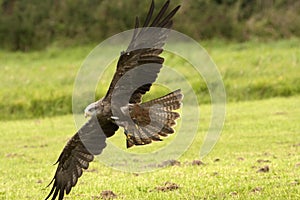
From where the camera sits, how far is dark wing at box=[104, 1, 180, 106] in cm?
818

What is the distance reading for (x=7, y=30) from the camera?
32.0 meters

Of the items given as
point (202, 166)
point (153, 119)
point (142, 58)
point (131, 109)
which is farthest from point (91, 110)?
point (202, 166)

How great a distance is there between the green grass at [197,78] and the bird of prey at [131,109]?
12090 mm

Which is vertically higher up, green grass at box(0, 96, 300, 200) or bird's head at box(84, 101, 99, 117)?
bird's head at box(84, 101, 99, 117)

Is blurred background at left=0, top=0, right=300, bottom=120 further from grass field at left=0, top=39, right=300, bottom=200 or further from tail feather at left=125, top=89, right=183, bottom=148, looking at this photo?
tail feather at left=125, top=89, right=183, bottom=148

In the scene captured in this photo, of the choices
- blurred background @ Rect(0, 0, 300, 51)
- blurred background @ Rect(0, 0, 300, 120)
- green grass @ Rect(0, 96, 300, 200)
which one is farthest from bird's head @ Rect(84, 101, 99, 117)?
blurred background @ Rect(0, 0, 300, 51)

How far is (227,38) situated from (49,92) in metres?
11.5

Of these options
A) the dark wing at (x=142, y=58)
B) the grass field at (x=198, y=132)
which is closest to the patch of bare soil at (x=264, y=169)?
the grass field at (x=198, y=132)

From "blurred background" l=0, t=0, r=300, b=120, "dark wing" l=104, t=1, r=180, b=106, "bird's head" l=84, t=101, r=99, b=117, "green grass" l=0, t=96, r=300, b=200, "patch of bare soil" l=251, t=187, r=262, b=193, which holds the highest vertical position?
"dark wing" l=104, t=1, r=180, b=106

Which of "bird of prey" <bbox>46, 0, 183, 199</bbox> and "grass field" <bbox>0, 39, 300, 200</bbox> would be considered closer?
"bird of prey" <bbox>46, 0, 183, 199</bbox>

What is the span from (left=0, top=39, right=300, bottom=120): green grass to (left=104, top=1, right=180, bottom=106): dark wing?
492 inches

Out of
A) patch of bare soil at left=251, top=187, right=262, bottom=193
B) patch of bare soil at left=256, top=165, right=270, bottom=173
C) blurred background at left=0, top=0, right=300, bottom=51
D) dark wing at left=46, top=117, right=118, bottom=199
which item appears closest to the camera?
patch of bare soil at left=251, top=187, right=262, bottom=193

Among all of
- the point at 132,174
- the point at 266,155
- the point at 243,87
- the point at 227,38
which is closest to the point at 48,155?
the point at 132,174

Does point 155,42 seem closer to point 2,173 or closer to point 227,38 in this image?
point 2,173
